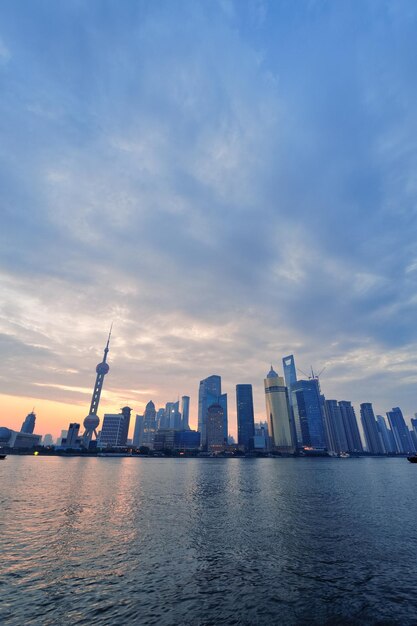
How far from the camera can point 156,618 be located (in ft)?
79.2

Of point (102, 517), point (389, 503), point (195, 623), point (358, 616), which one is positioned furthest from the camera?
point (389, 503)

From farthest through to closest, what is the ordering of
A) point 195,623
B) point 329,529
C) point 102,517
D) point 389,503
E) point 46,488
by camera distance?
point 46,488 < point 389,503 < point 102,517 < point 329,529 < point 195,623

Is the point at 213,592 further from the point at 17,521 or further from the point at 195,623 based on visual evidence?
the point at 17,521

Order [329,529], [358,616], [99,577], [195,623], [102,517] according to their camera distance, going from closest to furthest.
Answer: [195,623] < [358,616] < [99,577] < [329,529] < [102,517]

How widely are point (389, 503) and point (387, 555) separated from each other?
48.2m

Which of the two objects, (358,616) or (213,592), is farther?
(213,592)

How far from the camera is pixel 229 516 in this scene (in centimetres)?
5969

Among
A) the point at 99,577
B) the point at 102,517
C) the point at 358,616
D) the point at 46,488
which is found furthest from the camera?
the point at 46,488

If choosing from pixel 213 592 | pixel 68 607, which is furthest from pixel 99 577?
pixel 213 592

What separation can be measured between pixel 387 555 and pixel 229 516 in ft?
96.2

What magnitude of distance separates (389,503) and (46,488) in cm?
10063

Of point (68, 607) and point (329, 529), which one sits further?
point (329, 529)

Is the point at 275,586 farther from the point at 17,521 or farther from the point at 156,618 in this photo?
the point at 17,521

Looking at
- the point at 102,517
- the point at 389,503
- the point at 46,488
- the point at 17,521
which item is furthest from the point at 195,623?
the point at 46,488
